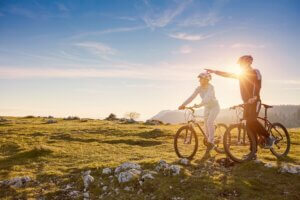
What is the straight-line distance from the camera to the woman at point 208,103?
1552 cm

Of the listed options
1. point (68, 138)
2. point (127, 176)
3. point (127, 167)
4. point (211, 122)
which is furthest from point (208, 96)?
point (68, 138)

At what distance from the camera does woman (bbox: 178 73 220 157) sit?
1552 cm

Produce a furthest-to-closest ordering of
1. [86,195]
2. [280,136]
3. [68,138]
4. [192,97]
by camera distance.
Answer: [68,138] < [280,136] < [192,97] < [86,195]

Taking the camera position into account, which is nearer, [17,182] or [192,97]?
[17,182]

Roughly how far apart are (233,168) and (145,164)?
389 centimetres

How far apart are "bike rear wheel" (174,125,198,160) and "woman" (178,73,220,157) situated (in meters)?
0.94

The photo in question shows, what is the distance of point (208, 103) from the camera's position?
1566 cm

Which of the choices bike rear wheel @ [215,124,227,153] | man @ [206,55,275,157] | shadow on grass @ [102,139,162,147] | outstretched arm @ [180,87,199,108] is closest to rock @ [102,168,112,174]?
outstretched arm @ [180,87,199,108]

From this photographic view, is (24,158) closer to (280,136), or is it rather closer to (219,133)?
(219,133)

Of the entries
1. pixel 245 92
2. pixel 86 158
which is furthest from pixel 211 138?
pixel 86 158

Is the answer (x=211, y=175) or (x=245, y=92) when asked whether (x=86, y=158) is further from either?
(x=245, y=92)

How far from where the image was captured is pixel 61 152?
21.6m

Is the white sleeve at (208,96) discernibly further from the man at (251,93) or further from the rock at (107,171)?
the rock at (107,171)

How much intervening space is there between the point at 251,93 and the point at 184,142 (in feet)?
13.3
